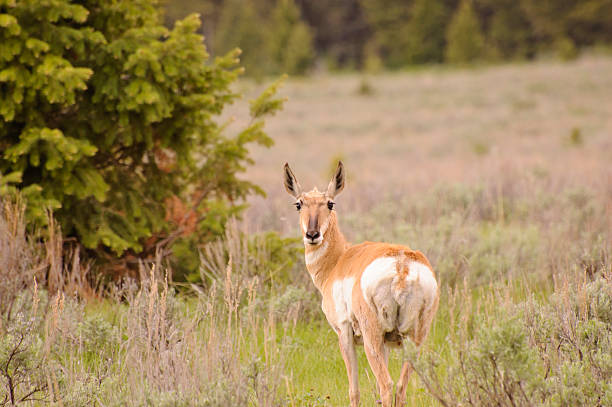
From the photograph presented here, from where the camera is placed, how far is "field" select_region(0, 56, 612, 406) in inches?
147

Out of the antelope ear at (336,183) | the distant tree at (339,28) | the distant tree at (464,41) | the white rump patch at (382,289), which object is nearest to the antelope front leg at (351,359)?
the white rump patch at (382,289)

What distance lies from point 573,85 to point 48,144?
1556 inches

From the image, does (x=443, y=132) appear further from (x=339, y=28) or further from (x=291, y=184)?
(x=339, y=28)

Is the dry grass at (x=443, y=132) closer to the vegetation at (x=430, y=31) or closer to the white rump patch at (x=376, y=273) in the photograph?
the vegetation at (x=430, y=31)

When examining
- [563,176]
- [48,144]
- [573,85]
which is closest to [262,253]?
[48,144]

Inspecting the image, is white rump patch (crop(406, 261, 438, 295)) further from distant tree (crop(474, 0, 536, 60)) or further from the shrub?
distant tree (crop(474, 0, 536, 60))

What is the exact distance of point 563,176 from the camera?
14.3 meters

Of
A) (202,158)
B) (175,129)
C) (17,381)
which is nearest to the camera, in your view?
(17,381)

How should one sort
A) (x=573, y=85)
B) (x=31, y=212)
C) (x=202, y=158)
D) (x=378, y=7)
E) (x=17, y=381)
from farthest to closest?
(x=378, y=7) < (x=573, y=85) < (x=202, y=158) < (x=31, y=212) < (x=17, y=381)

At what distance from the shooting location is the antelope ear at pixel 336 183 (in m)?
4.55

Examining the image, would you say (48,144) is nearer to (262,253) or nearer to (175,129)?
(175,129)

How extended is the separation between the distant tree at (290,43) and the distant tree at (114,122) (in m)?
44.7

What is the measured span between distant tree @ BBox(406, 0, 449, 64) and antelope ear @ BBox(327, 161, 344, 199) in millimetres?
57772

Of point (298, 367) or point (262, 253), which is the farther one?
point (262, 253)
